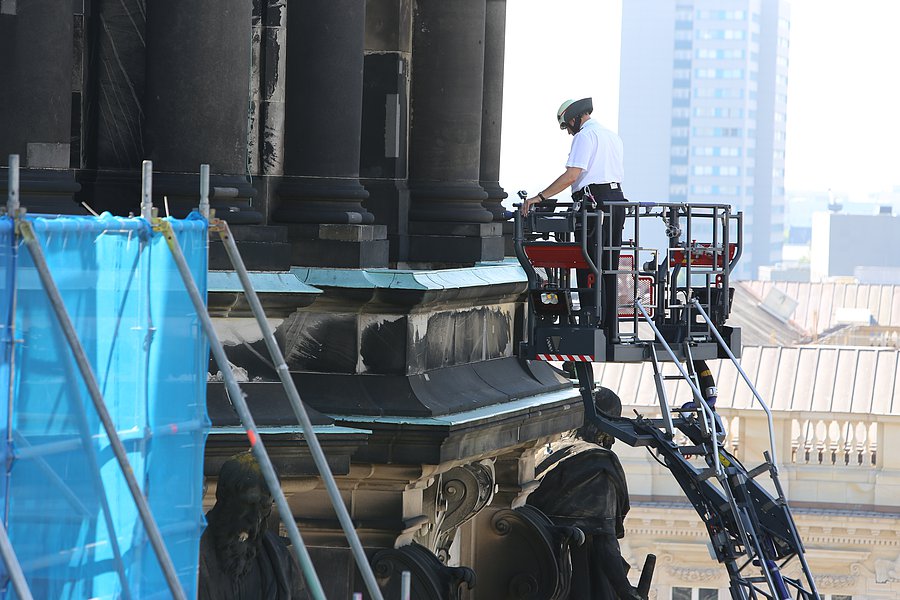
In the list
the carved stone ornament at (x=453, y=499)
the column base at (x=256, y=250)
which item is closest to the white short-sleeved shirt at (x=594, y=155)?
the carved stone ornament at (x=453, y=499)

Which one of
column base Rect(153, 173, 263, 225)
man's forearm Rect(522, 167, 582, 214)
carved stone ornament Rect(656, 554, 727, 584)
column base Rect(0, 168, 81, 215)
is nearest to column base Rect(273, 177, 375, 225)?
column base Rect(153, 173, 263, 225)

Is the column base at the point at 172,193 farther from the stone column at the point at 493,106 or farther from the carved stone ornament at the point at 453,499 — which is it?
the stone column at the point at 493,106

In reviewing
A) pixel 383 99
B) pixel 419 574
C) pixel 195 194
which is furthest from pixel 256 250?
pixel 383 99

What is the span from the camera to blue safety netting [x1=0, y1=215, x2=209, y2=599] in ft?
29.0

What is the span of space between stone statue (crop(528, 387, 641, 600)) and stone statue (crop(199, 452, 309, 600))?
595 cm

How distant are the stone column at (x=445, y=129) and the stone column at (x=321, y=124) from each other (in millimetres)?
2210

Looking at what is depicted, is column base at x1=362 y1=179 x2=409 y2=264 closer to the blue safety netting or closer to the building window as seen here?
the blue safety netting

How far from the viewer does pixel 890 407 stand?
104ft

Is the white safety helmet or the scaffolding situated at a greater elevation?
the white safety helmet

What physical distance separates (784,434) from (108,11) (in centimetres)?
1950

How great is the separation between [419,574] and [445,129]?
4.13 meters

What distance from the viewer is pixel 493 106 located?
20281mm

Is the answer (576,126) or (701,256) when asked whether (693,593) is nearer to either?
(701,256)

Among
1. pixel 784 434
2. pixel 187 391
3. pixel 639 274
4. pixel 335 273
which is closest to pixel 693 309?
pixel 639 274
